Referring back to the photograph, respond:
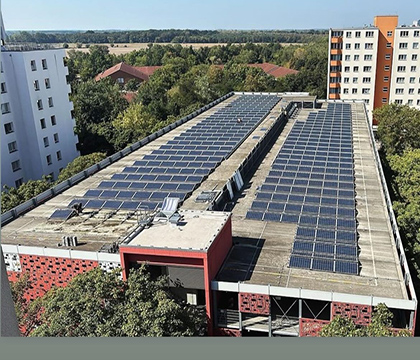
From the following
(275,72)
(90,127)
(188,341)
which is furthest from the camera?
(275,72)

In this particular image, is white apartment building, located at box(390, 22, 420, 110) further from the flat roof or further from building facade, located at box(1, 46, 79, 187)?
the flat roof

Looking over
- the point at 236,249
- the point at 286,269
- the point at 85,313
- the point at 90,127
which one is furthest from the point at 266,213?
the point at 90,127

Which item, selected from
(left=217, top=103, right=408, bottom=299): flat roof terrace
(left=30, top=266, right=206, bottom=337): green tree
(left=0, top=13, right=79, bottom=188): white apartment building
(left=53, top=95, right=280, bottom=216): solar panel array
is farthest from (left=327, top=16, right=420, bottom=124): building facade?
(left=30, top=266, right=206, bottom=337): green tree

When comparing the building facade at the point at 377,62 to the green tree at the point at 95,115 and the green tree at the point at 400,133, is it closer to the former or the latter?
the green tree at the point at 400,133

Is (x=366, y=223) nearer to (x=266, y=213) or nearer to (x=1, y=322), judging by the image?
(x=266, y=213)

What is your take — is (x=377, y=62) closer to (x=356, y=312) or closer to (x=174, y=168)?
(x=174, y=168)

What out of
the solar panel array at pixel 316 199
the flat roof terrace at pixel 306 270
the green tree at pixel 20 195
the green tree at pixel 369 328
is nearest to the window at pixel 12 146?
the green tree at pixel 20 195

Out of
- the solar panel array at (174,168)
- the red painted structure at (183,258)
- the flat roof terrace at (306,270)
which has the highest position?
the red painted structure at (183,258)
